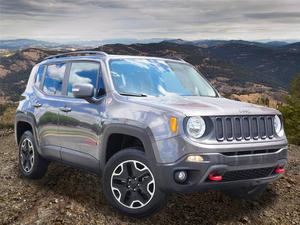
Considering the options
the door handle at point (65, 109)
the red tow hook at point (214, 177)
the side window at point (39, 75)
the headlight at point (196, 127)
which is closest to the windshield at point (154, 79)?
the door handle at point (65, 109)

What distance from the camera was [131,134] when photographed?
522 centimetres

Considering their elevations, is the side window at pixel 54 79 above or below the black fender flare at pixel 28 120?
above

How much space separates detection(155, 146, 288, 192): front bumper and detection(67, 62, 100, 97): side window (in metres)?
1.92

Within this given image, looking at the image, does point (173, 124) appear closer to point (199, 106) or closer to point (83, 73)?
point (199, 106)

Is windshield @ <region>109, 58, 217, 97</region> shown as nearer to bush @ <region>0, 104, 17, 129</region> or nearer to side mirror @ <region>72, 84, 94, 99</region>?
side mirror @ <region>72, 84, 94, 99</region>

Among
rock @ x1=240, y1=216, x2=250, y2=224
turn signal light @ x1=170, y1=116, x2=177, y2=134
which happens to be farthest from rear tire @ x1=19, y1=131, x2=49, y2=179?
rock @ x1=240, y1=216, x2=250, y2=224

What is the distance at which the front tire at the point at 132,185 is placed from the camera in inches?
201

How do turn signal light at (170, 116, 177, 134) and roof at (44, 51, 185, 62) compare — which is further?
roof at (44, 51, 185, 62)

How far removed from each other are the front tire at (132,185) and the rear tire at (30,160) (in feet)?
7.35

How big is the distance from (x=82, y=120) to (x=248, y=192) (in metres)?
2.53

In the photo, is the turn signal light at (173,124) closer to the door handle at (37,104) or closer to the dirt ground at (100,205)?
the dirt ground at (100,205)

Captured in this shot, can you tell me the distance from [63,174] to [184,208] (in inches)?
98.9

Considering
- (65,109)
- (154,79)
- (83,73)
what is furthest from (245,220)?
(83,73)

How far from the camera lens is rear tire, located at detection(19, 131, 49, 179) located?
7.36 metres
